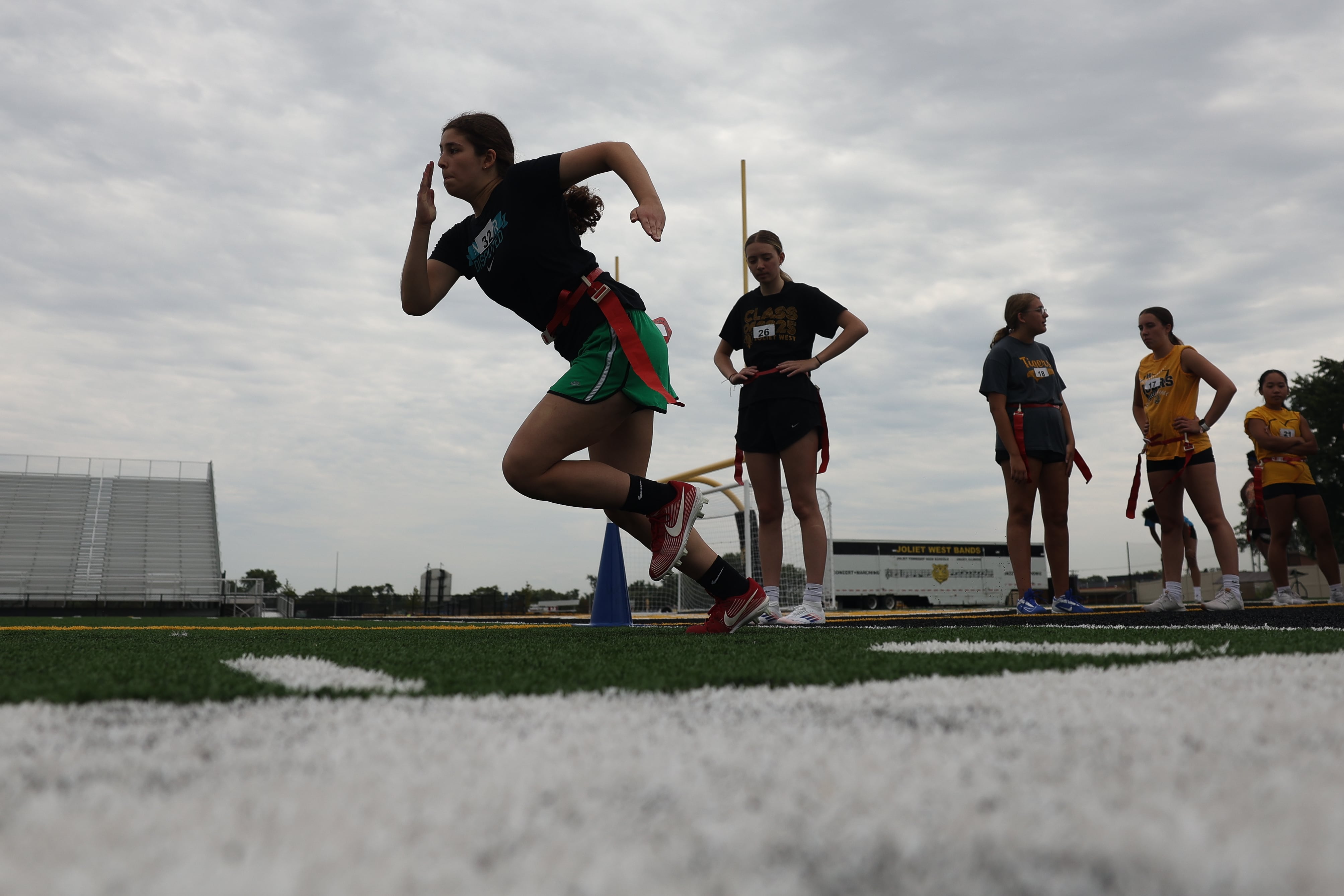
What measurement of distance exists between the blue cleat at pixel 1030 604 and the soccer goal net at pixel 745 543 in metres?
6.70

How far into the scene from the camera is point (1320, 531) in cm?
663

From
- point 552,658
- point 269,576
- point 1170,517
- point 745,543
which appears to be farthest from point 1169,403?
point 269,576

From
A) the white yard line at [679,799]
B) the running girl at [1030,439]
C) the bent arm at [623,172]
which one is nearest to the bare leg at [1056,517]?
the running girl at [1030,439]

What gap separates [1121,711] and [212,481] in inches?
1299

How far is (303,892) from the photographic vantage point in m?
0.49

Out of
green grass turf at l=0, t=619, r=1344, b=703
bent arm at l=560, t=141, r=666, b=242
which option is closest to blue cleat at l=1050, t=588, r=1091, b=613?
green grass turf at l=0, t=619, r=1344, b=703

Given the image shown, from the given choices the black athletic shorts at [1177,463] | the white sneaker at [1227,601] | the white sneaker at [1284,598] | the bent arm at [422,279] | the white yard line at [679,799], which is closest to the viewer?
the white yard line at [679,799]

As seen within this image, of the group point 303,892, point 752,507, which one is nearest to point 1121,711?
point 303,892

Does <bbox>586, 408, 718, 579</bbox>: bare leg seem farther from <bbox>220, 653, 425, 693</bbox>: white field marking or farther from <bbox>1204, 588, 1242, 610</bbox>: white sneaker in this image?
<bbox>1204, 588, 1242, 610</bbox>: white sneaker

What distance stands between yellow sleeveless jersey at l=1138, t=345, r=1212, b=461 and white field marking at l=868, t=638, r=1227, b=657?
361 centimetres

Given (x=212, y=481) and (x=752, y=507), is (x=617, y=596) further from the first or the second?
(x=212, y=481)

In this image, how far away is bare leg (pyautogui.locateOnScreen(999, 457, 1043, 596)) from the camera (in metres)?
5.46

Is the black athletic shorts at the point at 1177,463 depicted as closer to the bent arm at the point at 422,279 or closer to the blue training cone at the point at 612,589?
the blue training cone at the point at 612,589

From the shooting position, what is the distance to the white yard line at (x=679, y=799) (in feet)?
1.72
